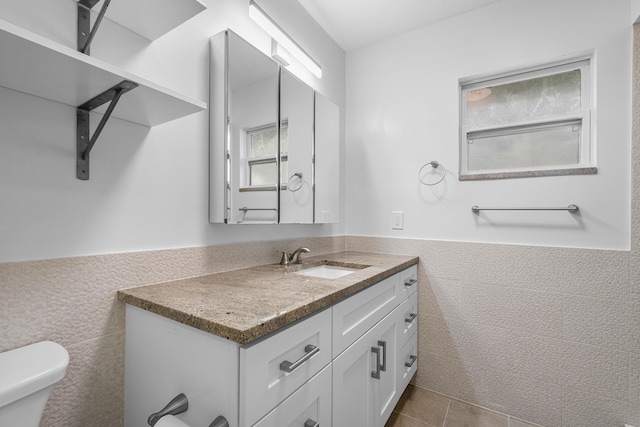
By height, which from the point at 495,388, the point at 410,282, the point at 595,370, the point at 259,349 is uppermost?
the point at 259,349

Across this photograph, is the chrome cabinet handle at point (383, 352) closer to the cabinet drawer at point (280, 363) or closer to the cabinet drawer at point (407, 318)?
the cabinet drawer at point (407, 318)

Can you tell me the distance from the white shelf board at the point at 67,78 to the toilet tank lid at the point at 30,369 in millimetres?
682

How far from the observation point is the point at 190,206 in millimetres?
1179

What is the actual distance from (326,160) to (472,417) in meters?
1.81

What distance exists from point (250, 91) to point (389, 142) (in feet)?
3.83

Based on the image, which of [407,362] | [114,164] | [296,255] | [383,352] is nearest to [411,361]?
[407,362]

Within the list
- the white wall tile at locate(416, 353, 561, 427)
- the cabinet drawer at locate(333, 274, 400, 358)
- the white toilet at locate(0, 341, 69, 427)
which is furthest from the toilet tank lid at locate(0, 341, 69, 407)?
the white wall tile at locate(416, 353, 561, 427)

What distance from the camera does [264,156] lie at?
141cm

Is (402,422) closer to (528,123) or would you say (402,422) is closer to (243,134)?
(243,134)

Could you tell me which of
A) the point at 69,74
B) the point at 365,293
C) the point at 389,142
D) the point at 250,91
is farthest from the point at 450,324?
the point at 69,74

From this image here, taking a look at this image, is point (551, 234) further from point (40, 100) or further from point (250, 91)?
point (40, 100)

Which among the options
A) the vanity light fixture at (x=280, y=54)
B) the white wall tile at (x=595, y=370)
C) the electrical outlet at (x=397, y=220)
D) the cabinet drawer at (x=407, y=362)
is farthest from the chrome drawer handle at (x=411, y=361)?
the vanity light fixture at (x=280, y=54)

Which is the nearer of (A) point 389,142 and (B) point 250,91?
(B) point 250,91

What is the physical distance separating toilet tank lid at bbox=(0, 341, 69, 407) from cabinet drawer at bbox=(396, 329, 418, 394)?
1476 millimetres
